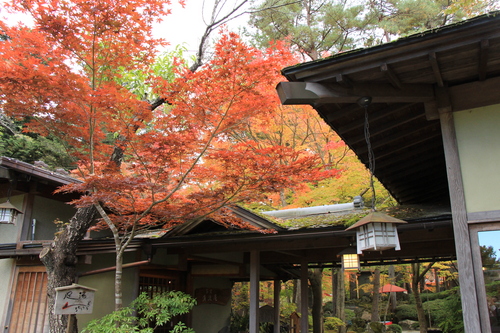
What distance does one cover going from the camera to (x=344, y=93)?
14.9ft

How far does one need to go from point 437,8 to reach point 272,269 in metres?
12.9

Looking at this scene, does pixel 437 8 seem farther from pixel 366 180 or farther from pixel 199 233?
pixel 199 233

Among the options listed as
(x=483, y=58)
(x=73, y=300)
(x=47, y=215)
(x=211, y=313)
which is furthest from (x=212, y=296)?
(x=483, y=58)

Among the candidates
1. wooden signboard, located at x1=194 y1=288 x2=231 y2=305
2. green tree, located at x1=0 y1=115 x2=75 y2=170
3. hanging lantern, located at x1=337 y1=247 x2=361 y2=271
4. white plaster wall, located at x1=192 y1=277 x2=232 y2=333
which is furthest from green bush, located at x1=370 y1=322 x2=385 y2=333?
green tree, located at x1=0 y1=115 x2=75 y2=170

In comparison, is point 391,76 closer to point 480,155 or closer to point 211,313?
point 480,155

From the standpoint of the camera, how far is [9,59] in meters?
6.35

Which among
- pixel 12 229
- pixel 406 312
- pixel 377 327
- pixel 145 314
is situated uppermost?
pixel 12 229

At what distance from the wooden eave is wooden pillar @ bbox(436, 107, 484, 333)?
10.4 inches

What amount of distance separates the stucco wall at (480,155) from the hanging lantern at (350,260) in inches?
115

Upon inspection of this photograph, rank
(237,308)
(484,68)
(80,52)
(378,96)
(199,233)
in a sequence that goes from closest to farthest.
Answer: (484,68) → (378,96) → (80,52) → (199,233) → (237,308)

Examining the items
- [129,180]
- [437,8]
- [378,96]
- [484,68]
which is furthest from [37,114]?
[437,8]

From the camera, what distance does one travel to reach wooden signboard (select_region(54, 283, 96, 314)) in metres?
6.33

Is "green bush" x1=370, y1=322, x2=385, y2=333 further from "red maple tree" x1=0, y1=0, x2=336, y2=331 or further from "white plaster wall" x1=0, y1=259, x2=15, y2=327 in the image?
"white plaster wall" x1=0, y1=259, x2=15, y2=327

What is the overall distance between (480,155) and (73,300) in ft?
22.0
